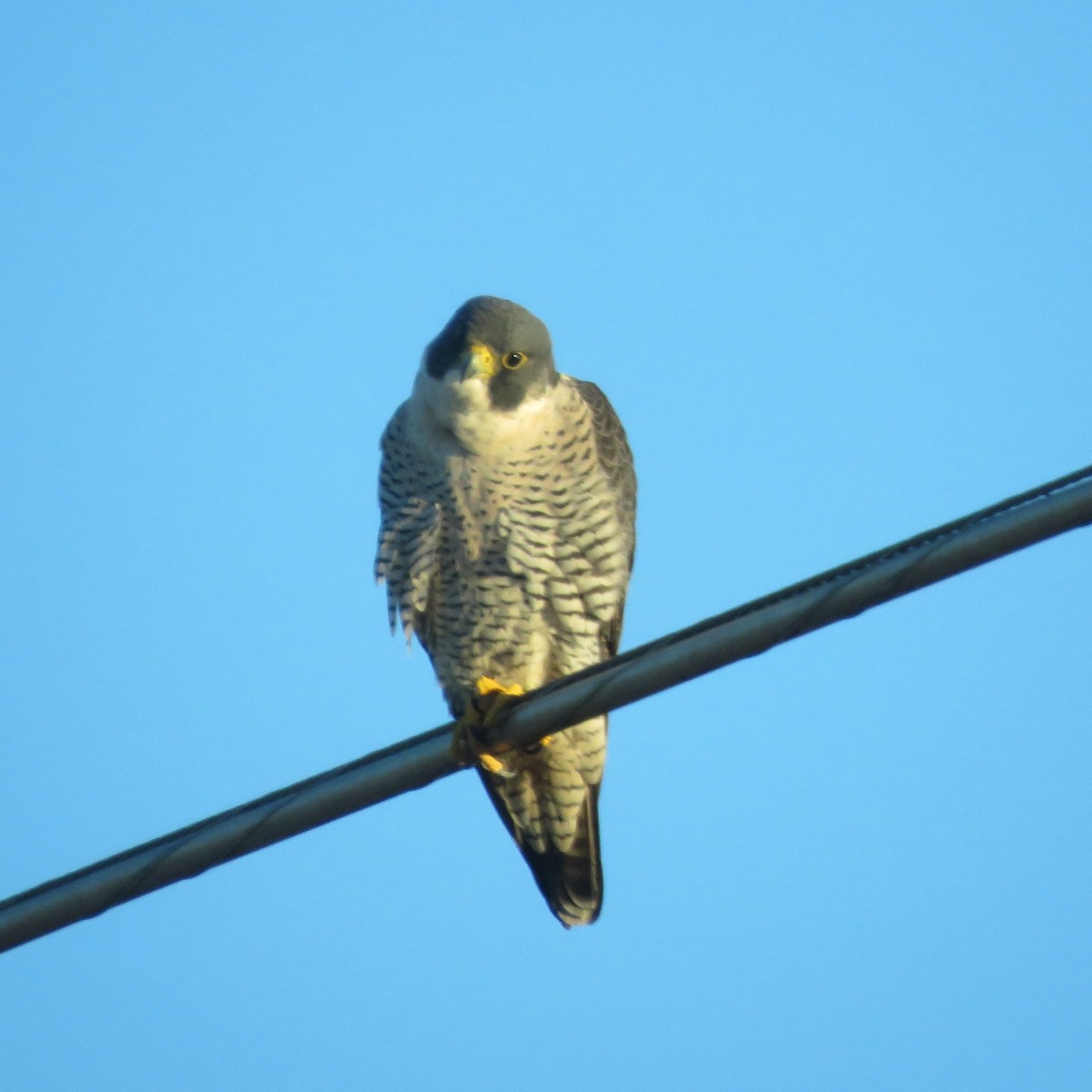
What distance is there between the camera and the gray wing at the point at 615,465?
20.3ft

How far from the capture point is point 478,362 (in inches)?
238

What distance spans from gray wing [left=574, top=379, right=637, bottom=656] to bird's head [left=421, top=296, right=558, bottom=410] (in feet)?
0.66

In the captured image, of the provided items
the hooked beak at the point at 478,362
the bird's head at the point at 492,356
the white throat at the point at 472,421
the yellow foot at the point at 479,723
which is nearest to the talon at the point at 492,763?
the yellow foot at the point at 479,723

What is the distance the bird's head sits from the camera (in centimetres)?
595

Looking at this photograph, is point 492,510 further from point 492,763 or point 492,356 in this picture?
point 492,763

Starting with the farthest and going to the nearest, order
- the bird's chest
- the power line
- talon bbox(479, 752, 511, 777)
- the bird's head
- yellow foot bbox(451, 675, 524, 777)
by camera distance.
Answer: the bird's head
the bird's chest
talon bbox(479, 752, 511, 777)
yellow foot bbox(451, 675, 524, 777)
the power line

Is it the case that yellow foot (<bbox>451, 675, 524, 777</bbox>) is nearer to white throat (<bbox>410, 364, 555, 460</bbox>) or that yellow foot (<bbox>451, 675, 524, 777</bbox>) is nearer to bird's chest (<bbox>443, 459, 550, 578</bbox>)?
bird's chest (<bbox>443, 459, 550, 578</bbox>)

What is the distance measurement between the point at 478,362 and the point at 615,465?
63 centimetres

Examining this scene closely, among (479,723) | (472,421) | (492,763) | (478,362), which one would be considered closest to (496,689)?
(492,763)

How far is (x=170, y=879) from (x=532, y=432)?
2462 millimetres

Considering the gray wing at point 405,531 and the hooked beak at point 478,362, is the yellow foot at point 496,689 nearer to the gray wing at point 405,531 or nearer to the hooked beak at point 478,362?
the gray wing at point 405,531

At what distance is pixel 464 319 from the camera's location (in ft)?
20.4

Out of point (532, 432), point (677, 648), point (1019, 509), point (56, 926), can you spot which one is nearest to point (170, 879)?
point (56, 926)

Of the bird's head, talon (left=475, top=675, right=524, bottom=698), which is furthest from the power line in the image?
the bird's head
